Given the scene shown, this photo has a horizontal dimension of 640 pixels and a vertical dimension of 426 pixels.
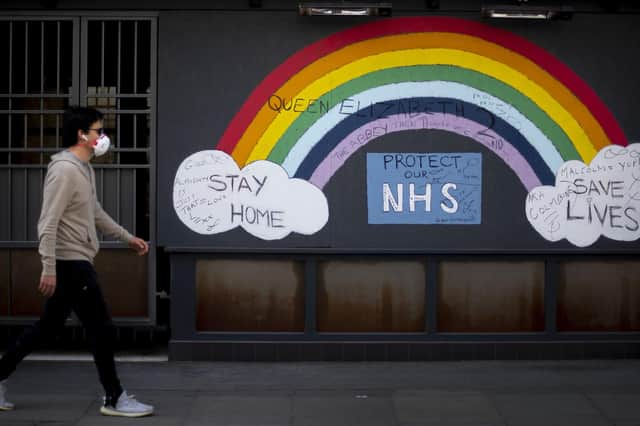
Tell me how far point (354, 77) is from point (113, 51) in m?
2.18

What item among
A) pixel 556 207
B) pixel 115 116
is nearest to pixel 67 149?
pixel 115 116

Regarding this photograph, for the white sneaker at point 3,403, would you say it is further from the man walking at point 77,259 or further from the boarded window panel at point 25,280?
the boarded window panel at point 25,280

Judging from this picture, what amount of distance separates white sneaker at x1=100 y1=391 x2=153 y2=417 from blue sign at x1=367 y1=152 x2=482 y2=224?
284cm

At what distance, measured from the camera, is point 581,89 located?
9.10 metres

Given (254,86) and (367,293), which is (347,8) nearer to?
(254,86)

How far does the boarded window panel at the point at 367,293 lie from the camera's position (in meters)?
9.11

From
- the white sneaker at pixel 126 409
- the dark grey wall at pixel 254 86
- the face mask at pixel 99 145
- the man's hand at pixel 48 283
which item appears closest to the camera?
the man's hand at pixel 48 283

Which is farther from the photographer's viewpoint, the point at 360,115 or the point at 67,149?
the point at 360,115

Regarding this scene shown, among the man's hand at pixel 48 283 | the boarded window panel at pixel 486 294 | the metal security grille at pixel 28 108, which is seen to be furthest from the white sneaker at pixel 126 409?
the boarded window panel at pixel 486 294

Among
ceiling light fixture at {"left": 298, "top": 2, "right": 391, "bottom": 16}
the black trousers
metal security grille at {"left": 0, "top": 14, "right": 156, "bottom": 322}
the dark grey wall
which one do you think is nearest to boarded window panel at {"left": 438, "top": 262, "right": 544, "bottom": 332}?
the dark grey wall

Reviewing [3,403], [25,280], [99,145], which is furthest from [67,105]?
[3,403]

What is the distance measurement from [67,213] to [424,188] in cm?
334

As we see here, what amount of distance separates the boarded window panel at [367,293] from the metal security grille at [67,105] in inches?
62.2

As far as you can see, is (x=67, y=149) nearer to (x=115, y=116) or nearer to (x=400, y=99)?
(x=115, y=116)
